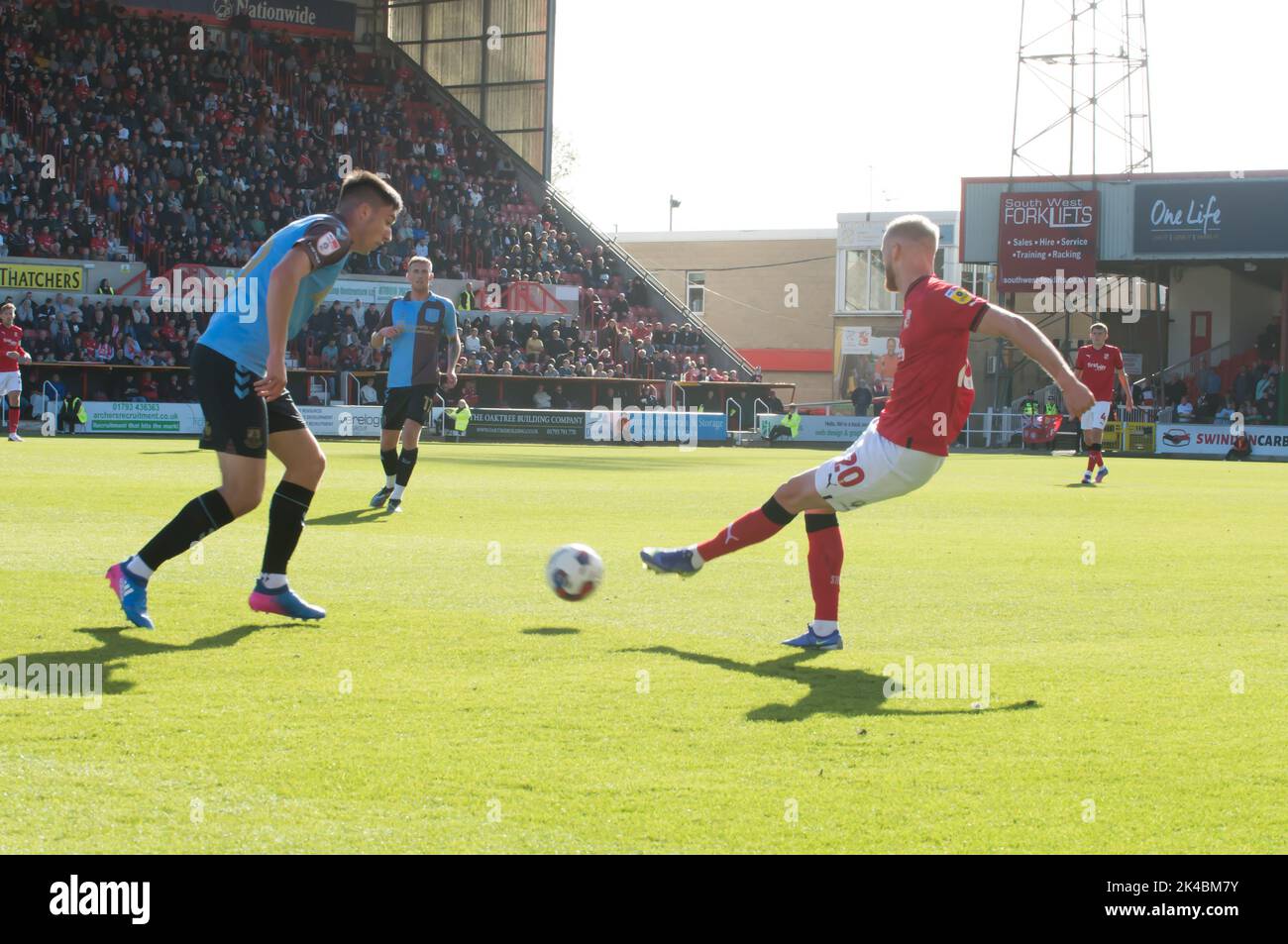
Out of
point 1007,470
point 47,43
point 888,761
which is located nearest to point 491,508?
point 888,761

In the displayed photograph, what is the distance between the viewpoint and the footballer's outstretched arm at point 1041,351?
6.66 meters

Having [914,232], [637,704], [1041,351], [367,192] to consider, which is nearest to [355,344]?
[367,192]

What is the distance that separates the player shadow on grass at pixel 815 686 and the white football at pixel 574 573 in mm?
619

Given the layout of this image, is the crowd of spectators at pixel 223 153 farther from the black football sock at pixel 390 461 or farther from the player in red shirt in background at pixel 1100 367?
the black football sock at pixel 390 461

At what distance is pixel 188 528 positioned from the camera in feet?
24.8

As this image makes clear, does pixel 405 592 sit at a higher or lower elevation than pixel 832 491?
lower

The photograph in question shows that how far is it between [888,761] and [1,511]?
409 inches

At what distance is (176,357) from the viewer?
36438mm

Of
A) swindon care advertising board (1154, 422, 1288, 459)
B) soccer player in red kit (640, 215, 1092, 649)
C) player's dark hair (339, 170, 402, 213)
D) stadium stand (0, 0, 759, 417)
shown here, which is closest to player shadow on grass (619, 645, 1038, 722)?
soccer player in red kit (640, 215, 1092, 649)

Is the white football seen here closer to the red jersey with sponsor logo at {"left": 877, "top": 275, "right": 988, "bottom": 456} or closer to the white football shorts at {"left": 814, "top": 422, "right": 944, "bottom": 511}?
the white football shorts at {"left": 814, "top": 422, "right": 944, "bottom": 511}

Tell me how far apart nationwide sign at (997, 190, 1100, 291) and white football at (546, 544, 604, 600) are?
4613 cm

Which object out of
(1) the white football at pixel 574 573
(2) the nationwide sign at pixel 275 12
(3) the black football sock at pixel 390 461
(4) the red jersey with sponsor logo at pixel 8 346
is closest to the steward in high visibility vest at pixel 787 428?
(2) the nationwide sign at pixel 275 12

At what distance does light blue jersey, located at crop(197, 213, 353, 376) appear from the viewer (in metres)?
7.47
